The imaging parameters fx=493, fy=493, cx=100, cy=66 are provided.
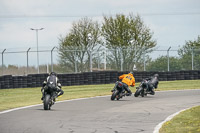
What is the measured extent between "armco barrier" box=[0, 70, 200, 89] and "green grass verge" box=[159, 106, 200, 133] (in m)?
17.5

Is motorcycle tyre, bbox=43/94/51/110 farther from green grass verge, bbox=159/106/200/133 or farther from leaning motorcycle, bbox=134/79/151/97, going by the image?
leaning motorcycle, bbox=134/79/151/97

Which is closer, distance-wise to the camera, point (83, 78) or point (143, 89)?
point (143, 89)

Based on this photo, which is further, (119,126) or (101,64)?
(101,64)

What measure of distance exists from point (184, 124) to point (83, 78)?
20.6 meters

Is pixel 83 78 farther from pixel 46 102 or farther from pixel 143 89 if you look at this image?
pixel 46 102

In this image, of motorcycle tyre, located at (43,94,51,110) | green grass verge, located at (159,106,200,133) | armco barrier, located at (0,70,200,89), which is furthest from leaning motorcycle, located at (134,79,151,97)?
armco barrier, located at (0,70,200,89)

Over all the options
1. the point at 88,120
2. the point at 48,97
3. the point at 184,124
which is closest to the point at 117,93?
the point at 48,97

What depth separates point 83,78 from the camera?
104 feet

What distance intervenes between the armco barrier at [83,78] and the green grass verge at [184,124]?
1752 centimetres

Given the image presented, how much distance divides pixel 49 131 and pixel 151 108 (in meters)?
6.37

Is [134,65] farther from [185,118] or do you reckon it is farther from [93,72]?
[185,118]

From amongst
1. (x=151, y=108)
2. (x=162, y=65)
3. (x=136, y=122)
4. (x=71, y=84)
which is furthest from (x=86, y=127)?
(x=162, y=65)

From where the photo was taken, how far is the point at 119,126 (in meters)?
11.2

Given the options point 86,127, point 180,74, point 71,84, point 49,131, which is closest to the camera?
point 49,131
